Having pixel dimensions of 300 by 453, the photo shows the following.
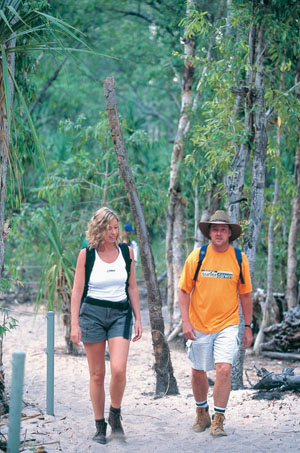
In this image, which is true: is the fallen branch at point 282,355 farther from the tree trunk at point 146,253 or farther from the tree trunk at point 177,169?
the tree trunk at point 146,253

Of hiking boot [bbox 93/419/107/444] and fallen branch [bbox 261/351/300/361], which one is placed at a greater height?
hiking boot [bbox 93/419/107/444]

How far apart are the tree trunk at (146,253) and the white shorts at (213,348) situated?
59.2 inches

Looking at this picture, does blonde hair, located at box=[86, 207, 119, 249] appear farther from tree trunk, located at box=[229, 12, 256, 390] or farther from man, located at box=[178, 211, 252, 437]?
tree trunk, located at box=[229, 12, 256, 390]

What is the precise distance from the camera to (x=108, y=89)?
6289mm

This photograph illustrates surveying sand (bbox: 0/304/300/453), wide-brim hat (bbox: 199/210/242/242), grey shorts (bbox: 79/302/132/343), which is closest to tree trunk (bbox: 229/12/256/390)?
sand (bbox: 0/304/300/453)

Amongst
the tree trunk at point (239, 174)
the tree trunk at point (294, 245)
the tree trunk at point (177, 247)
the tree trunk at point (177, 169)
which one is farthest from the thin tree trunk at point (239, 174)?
the tree trunk at point (177, 247)

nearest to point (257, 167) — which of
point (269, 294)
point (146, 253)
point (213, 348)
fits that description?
point (146, 253)

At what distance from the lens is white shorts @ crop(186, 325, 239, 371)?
5004mm

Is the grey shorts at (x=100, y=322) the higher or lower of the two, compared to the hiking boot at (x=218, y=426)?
higher

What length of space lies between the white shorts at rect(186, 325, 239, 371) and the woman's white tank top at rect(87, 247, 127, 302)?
787 millimetres

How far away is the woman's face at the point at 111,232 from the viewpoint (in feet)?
15.9

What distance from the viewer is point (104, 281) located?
4855 mm

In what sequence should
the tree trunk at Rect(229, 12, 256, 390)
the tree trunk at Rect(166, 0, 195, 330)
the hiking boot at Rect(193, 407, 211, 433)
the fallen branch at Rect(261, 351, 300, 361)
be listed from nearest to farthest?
the hiking boot at Rect(193, 407, 211, 433) → the tree trunk at Rect(229, 12, 256, 390) → the fallen branch at Rect(261, 351, 300, 361) → the tree trunk at Rect(166, 0, 195, 330)

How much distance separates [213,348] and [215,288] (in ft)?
1.63
